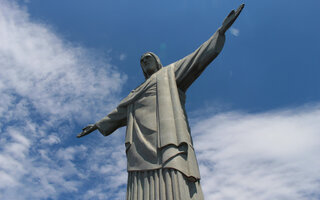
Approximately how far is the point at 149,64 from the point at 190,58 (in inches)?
78.4

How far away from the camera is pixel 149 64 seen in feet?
31.7

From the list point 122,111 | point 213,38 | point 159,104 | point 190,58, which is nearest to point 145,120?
point 159,104

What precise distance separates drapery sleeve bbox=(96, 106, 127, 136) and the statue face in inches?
66.2

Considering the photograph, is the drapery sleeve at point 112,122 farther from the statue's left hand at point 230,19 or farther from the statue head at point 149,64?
the statue's left hand at point 230,19

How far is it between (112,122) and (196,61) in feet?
11.9

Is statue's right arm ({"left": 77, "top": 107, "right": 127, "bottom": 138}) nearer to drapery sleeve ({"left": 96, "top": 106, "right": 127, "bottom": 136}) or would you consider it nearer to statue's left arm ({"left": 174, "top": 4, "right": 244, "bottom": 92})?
drapery sleeve ({"left": 96, "top": 106, "right": 127, "bottom": 136})

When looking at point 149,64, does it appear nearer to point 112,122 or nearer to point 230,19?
point 112,122

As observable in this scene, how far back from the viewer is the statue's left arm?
24.3 ft

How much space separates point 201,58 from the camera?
782 centimetres

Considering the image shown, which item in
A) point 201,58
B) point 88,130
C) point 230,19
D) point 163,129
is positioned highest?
point 230,19

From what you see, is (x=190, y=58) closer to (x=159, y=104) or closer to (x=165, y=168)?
(x=159, y=104)

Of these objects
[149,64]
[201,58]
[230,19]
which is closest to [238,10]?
[230,19]

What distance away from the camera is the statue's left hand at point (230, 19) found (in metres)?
7.19

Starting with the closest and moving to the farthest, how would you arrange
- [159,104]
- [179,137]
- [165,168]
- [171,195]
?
[171,195], [165,168], [179,137], [159,104]
